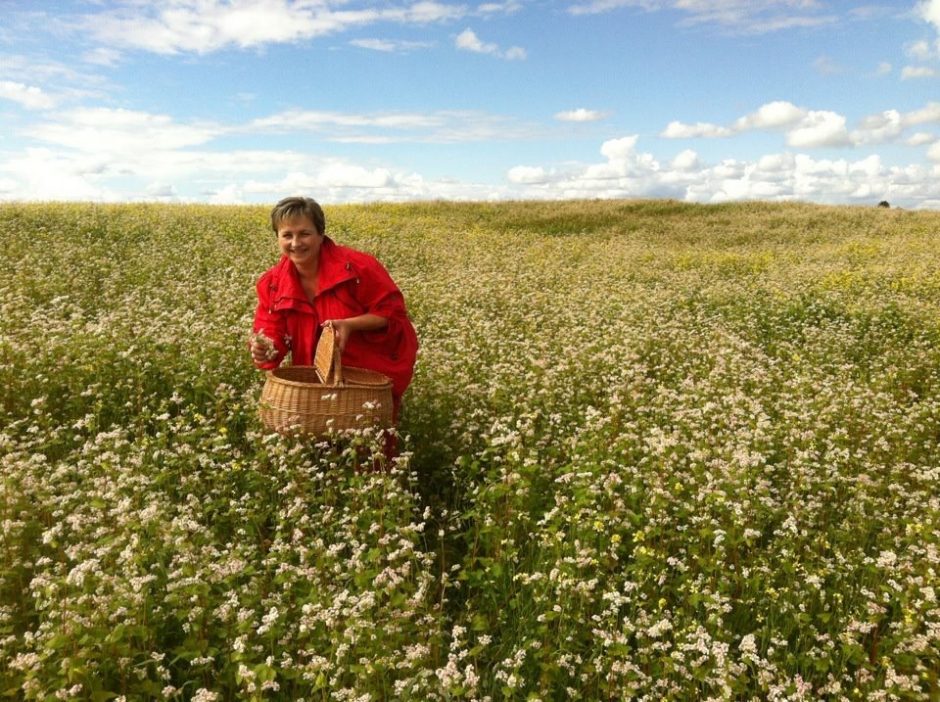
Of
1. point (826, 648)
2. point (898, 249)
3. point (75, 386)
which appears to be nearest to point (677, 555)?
point (826, 648)

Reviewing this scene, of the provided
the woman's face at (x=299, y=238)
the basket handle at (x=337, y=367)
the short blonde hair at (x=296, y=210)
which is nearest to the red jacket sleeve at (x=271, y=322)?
the woman's face at (x=299, y=238)

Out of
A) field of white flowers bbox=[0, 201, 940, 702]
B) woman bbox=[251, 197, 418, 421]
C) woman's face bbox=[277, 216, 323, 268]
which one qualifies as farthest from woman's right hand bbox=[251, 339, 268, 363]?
woman's face bbox=[277, 216, 323, 268]

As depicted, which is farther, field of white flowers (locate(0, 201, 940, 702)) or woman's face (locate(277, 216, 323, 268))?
woman's face (locate(277, 216, 323, 268))

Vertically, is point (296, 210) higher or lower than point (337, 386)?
higher

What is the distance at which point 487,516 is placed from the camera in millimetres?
4469

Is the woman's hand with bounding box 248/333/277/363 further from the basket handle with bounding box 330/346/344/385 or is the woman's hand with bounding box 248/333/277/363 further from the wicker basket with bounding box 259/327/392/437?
the basket handle with bounding box 330/346/344/385

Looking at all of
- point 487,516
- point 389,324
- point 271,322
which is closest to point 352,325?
point 389,324

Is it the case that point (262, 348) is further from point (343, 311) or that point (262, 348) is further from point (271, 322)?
point (343, 311)

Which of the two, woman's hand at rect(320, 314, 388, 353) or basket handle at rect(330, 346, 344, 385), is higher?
woman's hand at rect(320, 314, 388, 353)

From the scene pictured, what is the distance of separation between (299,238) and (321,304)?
0.59 m

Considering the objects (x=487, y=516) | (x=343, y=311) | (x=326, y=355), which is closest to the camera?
(x=487, y=516)

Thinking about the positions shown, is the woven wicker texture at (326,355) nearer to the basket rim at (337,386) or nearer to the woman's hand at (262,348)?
the basket rim at (337,386)

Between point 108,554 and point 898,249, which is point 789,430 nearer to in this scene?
point 108,554

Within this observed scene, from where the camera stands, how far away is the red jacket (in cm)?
596
